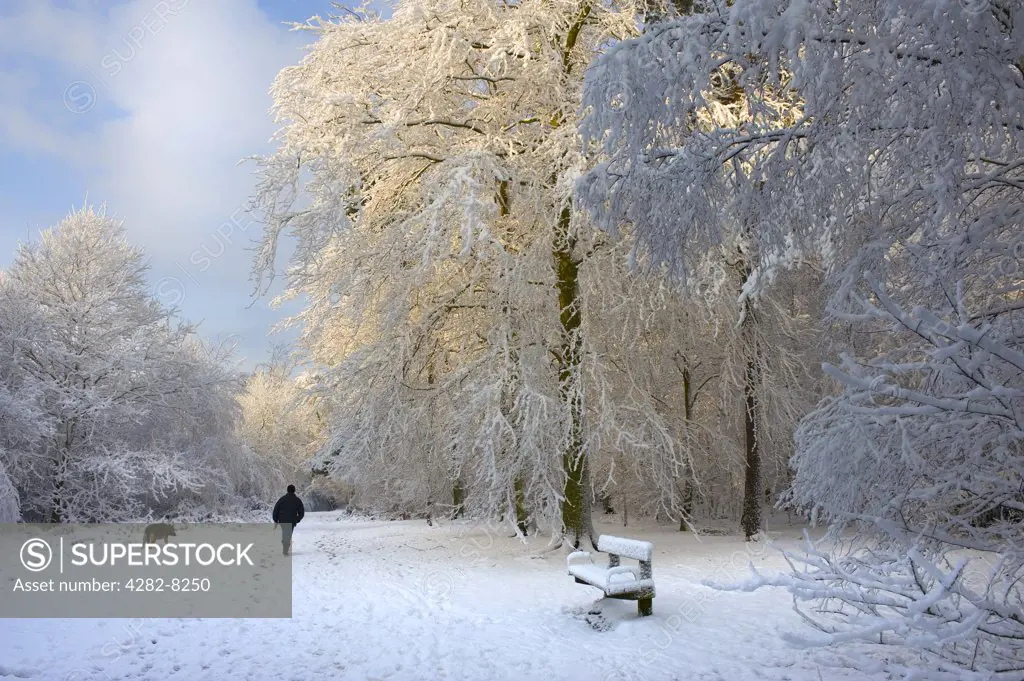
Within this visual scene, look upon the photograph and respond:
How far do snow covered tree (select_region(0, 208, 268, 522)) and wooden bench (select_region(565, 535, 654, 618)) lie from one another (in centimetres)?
1073

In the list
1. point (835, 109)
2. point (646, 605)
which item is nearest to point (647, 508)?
point (646, 605)

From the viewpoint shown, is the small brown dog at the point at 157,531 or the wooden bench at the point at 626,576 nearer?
the wooden bench at the point at 626,576

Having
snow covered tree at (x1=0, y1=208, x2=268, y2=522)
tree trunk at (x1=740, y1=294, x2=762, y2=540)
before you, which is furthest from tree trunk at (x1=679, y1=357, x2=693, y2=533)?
snow covered tree at (x1=0, y1=208, x2=268, y2=522)

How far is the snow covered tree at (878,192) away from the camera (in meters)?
3.72

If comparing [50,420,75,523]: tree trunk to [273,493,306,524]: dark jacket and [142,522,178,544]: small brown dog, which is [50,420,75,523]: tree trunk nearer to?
[142,522,178,544]: small brown dog

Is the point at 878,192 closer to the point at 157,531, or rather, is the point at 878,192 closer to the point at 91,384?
the point at 157,531

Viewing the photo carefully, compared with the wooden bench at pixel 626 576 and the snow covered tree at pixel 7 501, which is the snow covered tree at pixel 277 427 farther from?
the wooden bench at pixel 626 576

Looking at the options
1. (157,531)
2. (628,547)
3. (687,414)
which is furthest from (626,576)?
(157,531)

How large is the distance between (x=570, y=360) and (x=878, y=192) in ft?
21.3

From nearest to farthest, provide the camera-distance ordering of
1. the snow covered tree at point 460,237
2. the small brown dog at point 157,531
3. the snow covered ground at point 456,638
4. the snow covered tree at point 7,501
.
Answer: the snow covered ground at point 456,638, the snow covered tree at point 460,237, the snow covered tree at point 7,501, the small brown dog at point 157,531

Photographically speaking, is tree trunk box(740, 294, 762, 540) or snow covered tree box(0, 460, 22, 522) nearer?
snow covered tree box(0, 460, 22, 522)

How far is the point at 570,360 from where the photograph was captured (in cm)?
1150

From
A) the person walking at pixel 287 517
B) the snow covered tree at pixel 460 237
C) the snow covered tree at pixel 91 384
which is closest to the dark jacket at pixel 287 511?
the person walking at pixel 287 517

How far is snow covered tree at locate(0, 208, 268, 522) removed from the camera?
14.5 m
